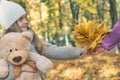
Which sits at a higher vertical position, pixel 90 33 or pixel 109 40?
pixel 90 33

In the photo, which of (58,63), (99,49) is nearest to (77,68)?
(58,63)

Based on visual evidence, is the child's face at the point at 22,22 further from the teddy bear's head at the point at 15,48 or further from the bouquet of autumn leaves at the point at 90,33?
the bouquet of autumn leaves at the point at 90,33

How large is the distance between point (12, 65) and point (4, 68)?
4.0 inches

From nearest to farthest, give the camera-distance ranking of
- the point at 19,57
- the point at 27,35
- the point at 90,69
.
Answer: the point at 19,57
the point at 27,35
the point at 90,69

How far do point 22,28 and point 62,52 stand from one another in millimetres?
511

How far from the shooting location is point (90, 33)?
4.53 m

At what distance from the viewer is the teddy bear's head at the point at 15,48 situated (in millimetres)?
4273

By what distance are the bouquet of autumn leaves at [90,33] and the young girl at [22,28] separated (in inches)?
4.0

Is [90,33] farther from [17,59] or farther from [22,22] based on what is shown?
[17,59]

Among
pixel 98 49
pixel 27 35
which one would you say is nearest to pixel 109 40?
pixel 98 49

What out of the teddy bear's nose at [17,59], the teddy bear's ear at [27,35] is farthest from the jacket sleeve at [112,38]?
the teddy bear's nose at [17,59]

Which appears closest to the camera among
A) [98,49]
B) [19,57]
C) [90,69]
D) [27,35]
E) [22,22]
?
[19,57]

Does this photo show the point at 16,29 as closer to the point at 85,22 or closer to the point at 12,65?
the point at 12,65

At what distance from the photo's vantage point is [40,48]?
456cm
